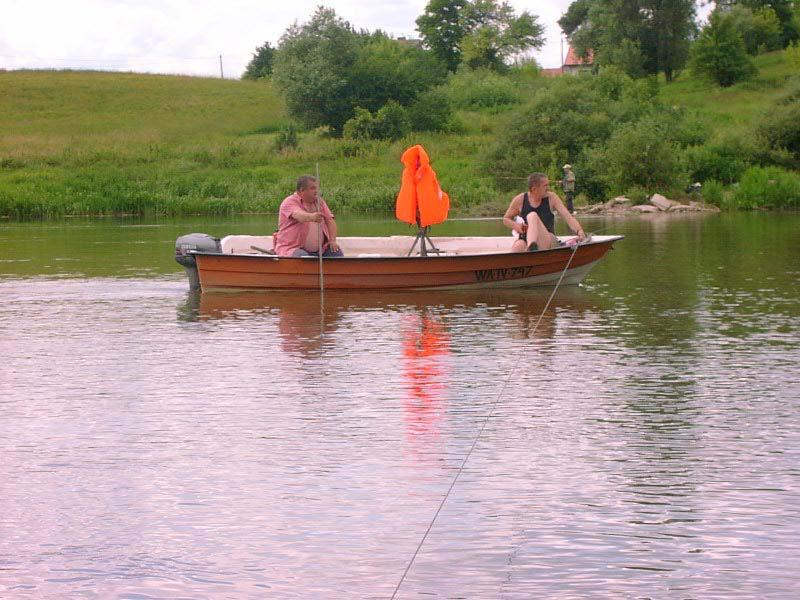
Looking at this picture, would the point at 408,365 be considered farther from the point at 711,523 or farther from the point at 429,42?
the point at 429,42

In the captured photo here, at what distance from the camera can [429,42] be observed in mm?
114250

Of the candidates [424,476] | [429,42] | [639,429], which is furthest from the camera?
[429,42]

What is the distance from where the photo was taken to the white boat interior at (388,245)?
19.2 metres

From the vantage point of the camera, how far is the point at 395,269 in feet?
56.9

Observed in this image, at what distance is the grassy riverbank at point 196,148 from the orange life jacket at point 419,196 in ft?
51.6

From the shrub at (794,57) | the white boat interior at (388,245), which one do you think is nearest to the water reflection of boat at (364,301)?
the white boat interior at (388,245)

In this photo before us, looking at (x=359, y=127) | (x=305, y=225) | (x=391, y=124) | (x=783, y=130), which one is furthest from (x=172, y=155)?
(x=305, y=225)

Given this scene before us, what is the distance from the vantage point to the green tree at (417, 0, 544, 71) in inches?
4381

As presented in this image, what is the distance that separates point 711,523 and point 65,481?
3456 mm

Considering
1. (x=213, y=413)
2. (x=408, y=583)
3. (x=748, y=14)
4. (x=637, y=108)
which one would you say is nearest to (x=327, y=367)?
(x=213, y=413)

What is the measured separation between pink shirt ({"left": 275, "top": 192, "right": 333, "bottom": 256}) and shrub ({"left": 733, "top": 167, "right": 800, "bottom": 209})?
32.3 metres

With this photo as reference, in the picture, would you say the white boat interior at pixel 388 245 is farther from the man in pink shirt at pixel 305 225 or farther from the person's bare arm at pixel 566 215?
the person's bare arm at pixel 566 215

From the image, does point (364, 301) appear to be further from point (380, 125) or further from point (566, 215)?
point (380, 125)

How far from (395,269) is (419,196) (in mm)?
1233
